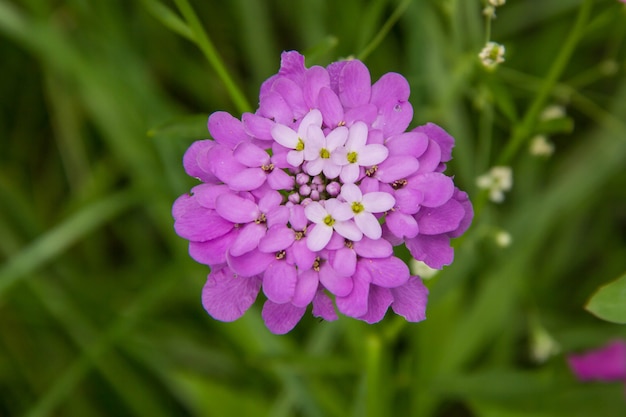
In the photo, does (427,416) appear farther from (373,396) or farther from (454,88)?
(454,88)

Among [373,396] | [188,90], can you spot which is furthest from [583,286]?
[188,90]

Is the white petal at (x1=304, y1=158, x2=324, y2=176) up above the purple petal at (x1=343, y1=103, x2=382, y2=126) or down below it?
below

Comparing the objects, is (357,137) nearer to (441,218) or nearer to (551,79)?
(441,218)

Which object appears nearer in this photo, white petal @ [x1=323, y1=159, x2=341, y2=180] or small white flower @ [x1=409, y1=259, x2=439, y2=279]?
white petal @ [x1=323, y1=159, x2=341, y2=180]

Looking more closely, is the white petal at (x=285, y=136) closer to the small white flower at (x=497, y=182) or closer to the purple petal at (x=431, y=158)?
the purple petal at (x=431, y=158)

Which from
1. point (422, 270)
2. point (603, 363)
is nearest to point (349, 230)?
point (422, 270)

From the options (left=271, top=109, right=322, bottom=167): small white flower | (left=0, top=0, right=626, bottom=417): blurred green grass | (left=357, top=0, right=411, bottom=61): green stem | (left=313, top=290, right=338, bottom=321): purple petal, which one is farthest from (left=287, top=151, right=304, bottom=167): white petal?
(left=0, top=0, right=626, bottom=417): blurred green grass

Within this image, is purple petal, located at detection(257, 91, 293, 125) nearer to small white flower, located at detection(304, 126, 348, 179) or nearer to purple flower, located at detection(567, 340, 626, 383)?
small white flower, located at detection(304, 126, 348, 179)
